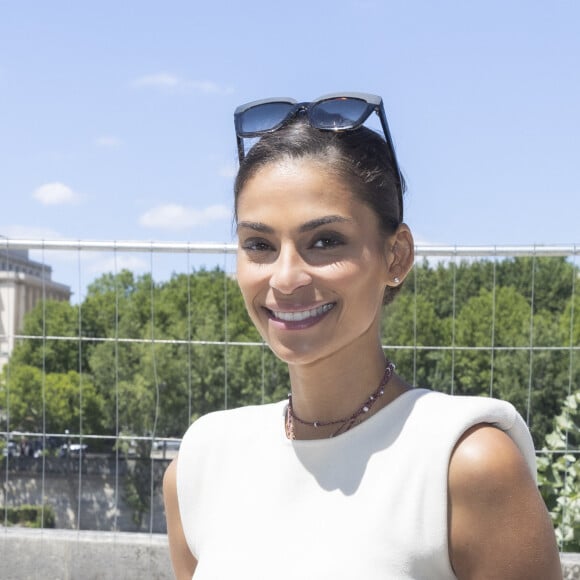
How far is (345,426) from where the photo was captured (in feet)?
5.70

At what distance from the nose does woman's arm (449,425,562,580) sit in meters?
0.40

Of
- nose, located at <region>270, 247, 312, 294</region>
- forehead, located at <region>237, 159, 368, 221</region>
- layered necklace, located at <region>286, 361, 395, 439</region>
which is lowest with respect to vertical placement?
layered necklace, located at <region>286, 361, 395, 439</region>

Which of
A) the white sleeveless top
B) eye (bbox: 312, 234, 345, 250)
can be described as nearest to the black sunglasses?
eye (bbox: 312, 234, 345, 250)

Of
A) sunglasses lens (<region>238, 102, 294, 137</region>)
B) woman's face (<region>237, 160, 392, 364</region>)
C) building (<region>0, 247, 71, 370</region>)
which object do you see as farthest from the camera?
building (<region>0, 247, 71, 370</region>)

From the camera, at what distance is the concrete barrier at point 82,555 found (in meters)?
4.61

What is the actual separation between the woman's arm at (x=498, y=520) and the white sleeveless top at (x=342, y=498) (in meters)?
0.03

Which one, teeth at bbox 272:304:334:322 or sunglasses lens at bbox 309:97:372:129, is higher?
sunglasses lens at bbox 309:97:372:129

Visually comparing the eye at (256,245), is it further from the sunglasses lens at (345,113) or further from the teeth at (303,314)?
the sunglasses lens at (345,113)

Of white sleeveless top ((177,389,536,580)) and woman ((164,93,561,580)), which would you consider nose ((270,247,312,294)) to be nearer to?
woman ((164,93,561,580))

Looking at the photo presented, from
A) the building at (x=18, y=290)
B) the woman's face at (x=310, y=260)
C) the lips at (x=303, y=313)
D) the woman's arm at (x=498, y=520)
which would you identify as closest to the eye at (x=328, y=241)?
the woman's face at (x=310, y=260)

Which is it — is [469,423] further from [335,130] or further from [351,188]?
[335,130]

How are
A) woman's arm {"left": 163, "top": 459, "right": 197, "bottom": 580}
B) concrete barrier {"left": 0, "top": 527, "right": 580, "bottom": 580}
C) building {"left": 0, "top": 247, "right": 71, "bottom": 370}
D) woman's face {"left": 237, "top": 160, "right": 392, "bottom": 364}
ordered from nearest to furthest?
woman's face {"left": 237, "top": 160, "right": 392, "bottom": 364}, woman's arm {"left": 163, "top": 459, "right": 197, "bottom": 580}, concrete barrier {"left": 0, "top": 527, "right": 580, "bottom": 580}, building {"left": 0, "top": 247, "right": 71, "bottom": 370}

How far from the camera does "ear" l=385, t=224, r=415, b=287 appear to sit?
5.68 feet

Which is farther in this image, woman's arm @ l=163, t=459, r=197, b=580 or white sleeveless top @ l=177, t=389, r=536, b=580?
woman's arm @ l=163, t=459, r=197, b=580
